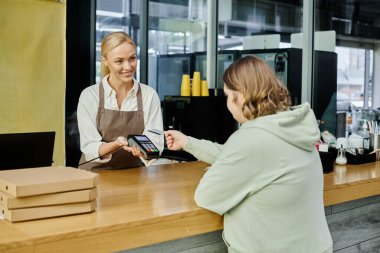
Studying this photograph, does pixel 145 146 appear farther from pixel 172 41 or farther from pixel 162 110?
pixel 172 41

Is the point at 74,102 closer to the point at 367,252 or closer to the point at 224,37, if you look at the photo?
the point at 224,37

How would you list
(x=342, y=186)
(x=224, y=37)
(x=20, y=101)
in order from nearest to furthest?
(x=342, y=186)
(x=20, y=101)
(x=224, y=37)

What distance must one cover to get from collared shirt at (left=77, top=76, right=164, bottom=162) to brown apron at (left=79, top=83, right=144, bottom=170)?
0.8 inches

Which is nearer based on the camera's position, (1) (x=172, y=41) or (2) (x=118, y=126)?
(2) (x=118, y=126)

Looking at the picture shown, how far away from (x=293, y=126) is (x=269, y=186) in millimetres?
216

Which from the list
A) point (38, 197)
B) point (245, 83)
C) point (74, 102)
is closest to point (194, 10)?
point (74, 102)

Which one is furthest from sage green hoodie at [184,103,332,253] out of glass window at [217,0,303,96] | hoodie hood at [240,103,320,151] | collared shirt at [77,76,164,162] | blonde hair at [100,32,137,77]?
glass window at [217,0,303,96]

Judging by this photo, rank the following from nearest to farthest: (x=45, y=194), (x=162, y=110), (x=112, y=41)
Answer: (x=45, y=194)
(x=112, y=41)
(x=162, y=110)

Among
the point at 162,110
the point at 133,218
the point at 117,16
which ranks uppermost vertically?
the point at 117,16

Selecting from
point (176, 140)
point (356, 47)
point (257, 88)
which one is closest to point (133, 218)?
point (257, 88)

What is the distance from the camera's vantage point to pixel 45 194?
147cm

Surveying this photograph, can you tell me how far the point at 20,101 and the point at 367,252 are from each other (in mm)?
2665

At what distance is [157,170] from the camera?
8.25 ft

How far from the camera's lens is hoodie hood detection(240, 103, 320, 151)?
1581 millimetres
